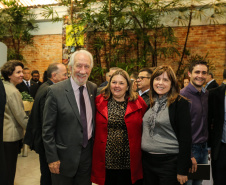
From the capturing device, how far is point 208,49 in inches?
283

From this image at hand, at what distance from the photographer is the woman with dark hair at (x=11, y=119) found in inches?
108

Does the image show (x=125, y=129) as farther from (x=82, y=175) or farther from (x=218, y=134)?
(x=218, y=134)

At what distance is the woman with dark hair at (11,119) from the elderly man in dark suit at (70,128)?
836mm

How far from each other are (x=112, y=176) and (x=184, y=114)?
90 centimetres

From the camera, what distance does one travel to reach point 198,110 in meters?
2.54

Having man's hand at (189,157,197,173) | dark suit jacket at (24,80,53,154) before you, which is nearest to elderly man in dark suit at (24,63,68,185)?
dark suit jacket at (24,80,53,154)

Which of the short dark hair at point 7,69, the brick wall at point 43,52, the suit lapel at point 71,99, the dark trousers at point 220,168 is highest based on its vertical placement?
the brick wall at point 43,52

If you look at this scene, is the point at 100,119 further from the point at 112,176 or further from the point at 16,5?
the point at 16,5

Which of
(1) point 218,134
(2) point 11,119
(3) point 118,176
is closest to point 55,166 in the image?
(3) point 118,176

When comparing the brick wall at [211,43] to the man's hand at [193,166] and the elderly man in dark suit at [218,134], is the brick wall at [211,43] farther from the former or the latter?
the man's hand at [193,166]

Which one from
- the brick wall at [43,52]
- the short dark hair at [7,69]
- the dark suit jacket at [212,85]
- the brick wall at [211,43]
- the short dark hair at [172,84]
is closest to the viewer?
the short dark hair at [172,84]

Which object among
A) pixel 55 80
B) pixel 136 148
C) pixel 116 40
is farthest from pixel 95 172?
pixel 116 40

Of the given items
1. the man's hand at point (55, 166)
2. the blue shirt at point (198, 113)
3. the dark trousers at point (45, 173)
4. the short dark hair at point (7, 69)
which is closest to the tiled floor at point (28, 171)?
the dark trousers at point (45, 173)

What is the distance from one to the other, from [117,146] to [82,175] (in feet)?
1.35
